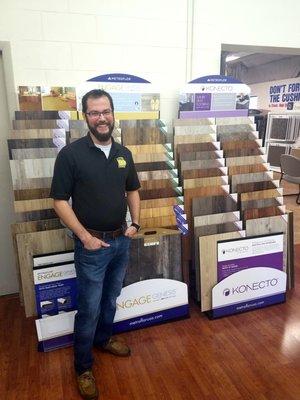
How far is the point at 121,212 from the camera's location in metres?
1.64

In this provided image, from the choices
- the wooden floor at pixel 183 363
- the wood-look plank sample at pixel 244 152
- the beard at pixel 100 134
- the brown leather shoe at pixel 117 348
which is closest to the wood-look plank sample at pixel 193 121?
the wood-look plank sample at pixel 244 152

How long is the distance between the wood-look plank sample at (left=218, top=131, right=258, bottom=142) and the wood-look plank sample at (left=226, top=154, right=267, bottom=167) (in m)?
0.16

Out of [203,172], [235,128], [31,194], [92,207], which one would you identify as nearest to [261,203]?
[203,172]

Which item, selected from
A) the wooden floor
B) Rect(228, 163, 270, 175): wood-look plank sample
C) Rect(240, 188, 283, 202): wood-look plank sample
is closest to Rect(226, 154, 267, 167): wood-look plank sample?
Rect(228, 163, 270, 175): wood-look plank sample

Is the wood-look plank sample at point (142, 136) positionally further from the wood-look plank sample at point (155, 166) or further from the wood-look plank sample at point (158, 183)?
the wood-look plank sample at point (158, 183)

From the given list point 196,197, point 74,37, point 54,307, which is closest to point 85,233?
point 54,307

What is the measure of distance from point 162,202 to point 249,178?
73cm

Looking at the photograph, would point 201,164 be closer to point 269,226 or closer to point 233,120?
point 233,120

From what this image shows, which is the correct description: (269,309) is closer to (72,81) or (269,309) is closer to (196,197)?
(196,197)

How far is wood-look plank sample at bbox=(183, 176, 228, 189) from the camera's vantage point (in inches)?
91.1

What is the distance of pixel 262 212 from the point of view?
236cm

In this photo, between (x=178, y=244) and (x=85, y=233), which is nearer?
(x=85, y=233)

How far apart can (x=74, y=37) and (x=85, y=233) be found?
1.50m

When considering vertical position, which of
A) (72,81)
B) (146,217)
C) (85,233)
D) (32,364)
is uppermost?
(72,81)
